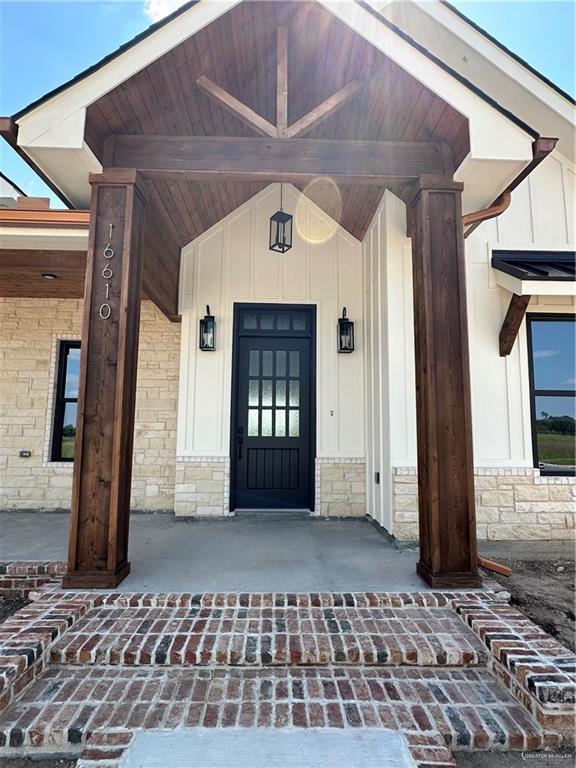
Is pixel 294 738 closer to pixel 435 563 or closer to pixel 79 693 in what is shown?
pixel 79 693

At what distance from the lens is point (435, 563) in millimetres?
2822

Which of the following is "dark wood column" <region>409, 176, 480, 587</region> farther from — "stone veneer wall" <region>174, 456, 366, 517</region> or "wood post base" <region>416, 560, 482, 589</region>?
"stone veneer wall" <region>174, 456, 366, 517</region>

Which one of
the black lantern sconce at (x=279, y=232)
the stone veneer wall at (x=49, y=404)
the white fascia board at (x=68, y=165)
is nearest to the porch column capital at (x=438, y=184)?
the black lantern sconce at (x=279, y=232)

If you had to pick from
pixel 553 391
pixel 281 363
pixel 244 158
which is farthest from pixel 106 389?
pixel 553 391

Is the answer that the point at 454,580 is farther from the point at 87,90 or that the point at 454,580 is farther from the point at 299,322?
the point at 87,90

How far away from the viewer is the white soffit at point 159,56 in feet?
9.04

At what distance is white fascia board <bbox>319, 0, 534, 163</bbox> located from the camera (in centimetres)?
286

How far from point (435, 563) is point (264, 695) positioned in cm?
141

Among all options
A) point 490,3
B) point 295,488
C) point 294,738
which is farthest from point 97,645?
point 490,3

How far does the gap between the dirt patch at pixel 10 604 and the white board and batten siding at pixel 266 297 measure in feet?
7.36

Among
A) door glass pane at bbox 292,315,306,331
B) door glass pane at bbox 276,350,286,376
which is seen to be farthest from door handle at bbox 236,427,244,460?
door glass pane at bbox 292,315,306,331

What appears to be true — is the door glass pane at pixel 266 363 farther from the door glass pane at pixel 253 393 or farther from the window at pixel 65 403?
the window at pixel 65 403

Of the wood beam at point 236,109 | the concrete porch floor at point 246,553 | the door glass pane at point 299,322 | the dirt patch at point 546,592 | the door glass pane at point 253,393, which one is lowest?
the dirt patch at point 546,592

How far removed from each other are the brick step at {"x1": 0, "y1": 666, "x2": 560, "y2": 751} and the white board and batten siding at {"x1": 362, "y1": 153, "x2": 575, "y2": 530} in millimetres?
2173
